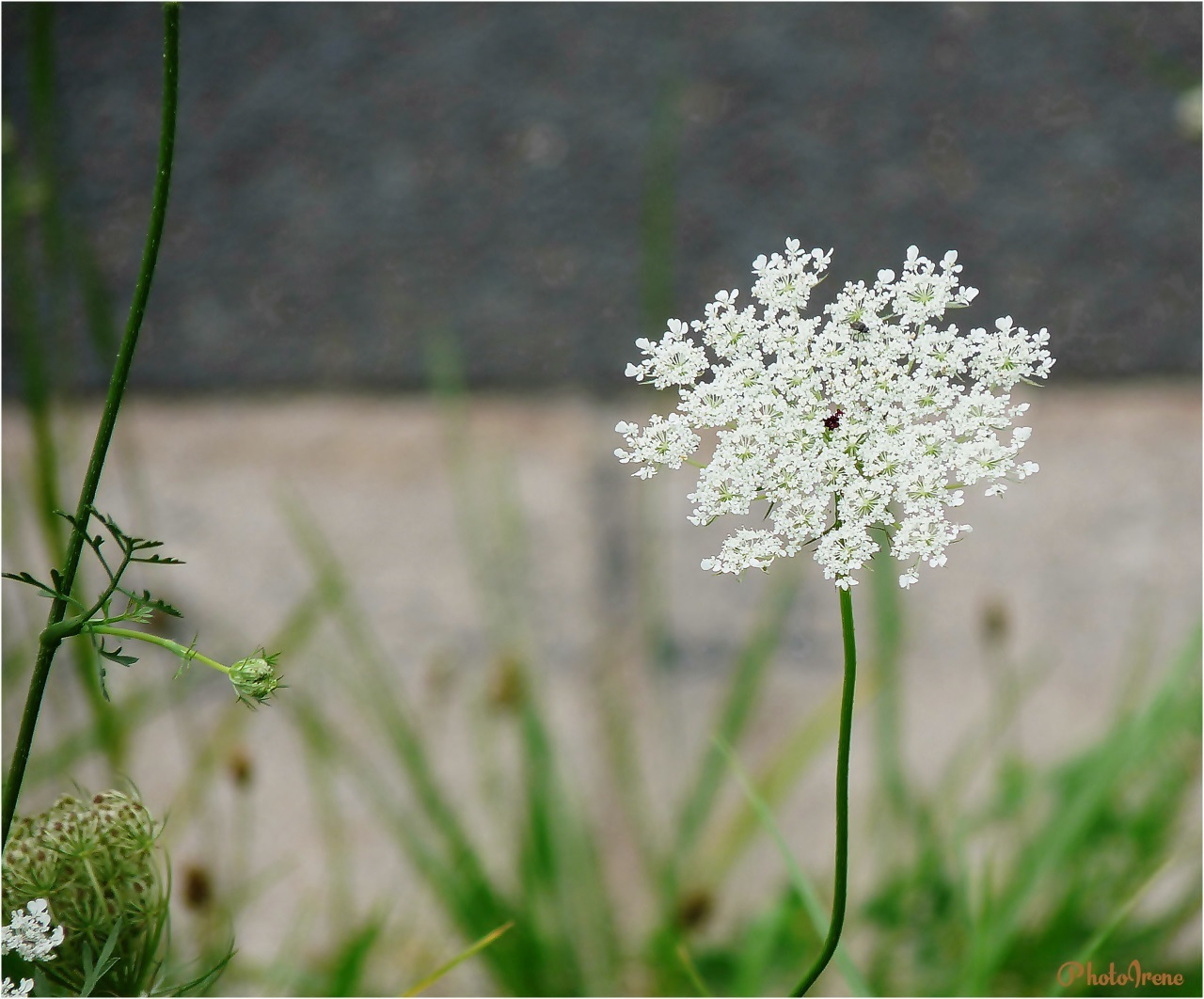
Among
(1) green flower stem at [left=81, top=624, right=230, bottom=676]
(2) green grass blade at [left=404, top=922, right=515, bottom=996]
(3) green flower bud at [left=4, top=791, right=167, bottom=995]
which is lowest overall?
(2) green grass blade at [left=404, top=922, right=515, bottom=996]

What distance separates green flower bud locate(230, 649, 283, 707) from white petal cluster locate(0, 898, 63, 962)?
0.05 metres

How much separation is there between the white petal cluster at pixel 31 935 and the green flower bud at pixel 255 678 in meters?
0.05

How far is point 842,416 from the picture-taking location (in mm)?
224

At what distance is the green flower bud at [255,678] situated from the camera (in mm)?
218

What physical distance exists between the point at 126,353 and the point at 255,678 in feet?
0.21

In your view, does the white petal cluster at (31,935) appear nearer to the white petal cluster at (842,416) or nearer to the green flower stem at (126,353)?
the green flower stem at (126,353)

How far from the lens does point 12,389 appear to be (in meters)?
0.93

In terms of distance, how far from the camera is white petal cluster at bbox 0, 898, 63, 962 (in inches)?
8.7
